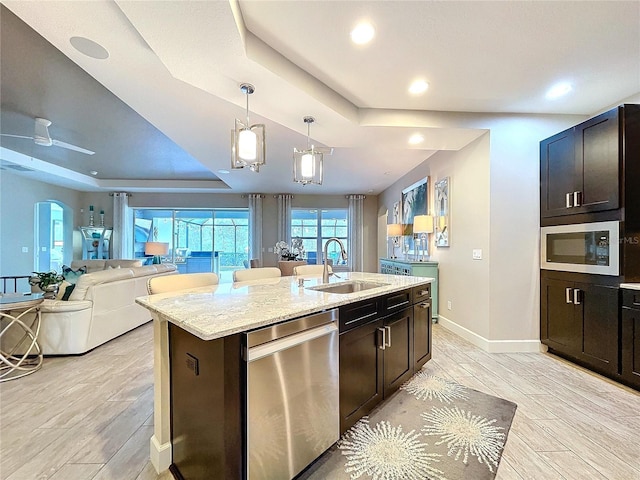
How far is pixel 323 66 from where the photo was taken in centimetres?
243

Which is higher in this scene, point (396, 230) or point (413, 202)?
point (413, 202)

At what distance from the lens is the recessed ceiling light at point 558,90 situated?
2738 millimetres

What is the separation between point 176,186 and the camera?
766cm

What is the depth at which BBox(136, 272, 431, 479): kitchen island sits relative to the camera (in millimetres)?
1182

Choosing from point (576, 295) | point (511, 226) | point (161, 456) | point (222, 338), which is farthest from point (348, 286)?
point (576, 295)

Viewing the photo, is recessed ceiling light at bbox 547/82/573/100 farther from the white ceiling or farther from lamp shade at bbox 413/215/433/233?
lamp shade at bbox 413/215/433/233

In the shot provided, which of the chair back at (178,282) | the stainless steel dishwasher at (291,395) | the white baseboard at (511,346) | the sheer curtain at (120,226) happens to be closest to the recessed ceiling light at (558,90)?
the white baseboard at (511,346)

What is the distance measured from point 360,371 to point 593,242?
2614 millimetres

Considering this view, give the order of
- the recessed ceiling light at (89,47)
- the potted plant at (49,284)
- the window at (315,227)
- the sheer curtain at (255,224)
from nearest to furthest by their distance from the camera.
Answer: the recessed ceiling light at (89,47) → the potted plant at (49,284) → the sheer curtain at (255,224) → the window at (315,227)

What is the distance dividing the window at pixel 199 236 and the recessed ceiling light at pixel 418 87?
6297 millimetres

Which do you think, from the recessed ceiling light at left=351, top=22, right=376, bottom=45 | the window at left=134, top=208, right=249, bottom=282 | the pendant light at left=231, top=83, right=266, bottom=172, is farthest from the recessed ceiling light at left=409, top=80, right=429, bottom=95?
the window at left=134, top=208, right=249, bottom=282

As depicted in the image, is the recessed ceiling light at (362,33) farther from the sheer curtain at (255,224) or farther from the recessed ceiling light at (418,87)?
the sheer curtain at (255,224)

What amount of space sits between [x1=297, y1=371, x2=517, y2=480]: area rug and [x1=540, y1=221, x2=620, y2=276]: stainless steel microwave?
1.58m

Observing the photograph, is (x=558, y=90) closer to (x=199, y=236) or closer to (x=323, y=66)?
(x=323, y=66)
